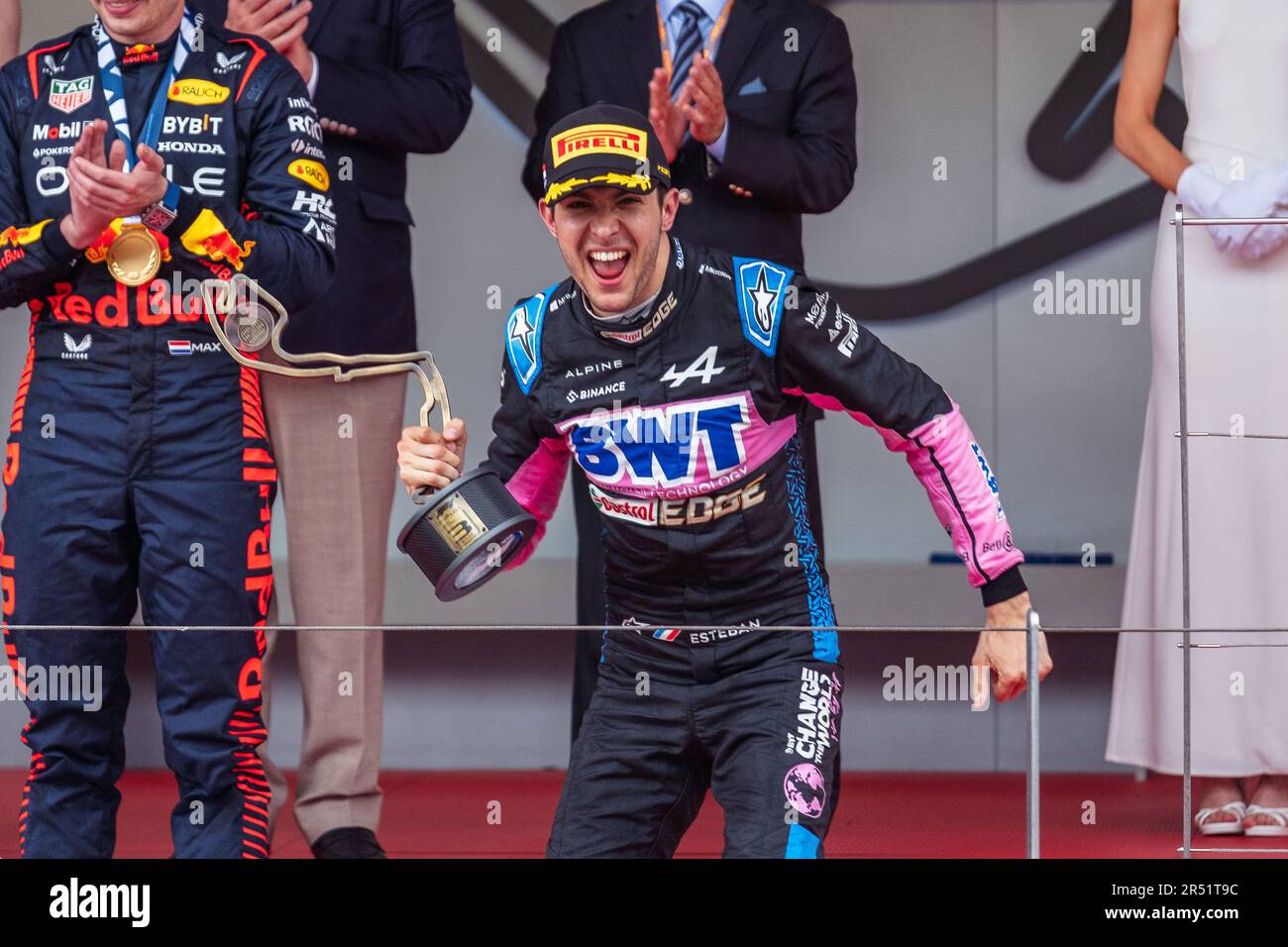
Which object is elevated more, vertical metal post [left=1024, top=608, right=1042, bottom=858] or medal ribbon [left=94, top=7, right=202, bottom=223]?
medal ribbon [left=94, top=7, right=202, bottom=223]

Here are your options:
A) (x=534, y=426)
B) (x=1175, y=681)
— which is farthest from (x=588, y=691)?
(x=1175, y=681)

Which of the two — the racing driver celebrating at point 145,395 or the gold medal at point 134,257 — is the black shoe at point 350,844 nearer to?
the racing driver celebrating at point 145,395

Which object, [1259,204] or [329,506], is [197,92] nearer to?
[329,506]

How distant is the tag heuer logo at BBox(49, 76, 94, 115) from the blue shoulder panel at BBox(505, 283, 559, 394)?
30.9 inches

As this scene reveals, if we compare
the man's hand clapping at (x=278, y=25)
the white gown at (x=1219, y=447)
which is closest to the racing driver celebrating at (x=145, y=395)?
the man's hand clapping at (x=278, y=25)

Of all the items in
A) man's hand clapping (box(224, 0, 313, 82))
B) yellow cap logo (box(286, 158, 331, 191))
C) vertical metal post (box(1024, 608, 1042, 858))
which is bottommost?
vertical metal post (box(1024, 608, 1042, 858))

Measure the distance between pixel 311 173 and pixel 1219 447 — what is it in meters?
1.73

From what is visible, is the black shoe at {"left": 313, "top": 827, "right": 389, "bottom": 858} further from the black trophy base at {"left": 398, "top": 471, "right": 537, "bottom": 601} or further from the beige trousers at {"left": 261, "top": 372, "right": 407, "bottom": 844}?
the black trophy base at {"left": 398, "top": 471, "right": 537, "bottom": 601}

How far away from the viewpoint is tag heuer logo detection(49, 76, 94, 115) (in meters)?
2.97

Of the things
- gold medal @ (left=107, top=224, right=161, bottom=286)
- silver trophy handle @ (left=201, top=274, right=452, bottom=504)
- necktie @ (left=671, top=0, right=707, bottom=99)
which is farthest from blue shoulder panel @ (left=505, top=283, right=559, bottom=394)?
necktie @ (left=671, top=0, right=707, bottom=99)

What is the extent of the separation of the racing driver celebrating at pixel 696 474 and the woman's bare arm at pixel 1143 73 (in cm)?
120

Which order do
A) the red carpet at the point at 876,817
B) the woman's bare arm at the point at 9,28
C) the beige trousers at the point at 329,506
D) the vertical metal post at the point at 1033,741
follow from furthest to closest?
the woman's bare arm at the point at 9,28, the beige trousers at the point at 329,506, the red carpet at the point at 876,817, the vertical metal post at the point at 1033,741

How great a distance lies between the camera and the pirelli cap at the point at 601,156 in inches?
103
